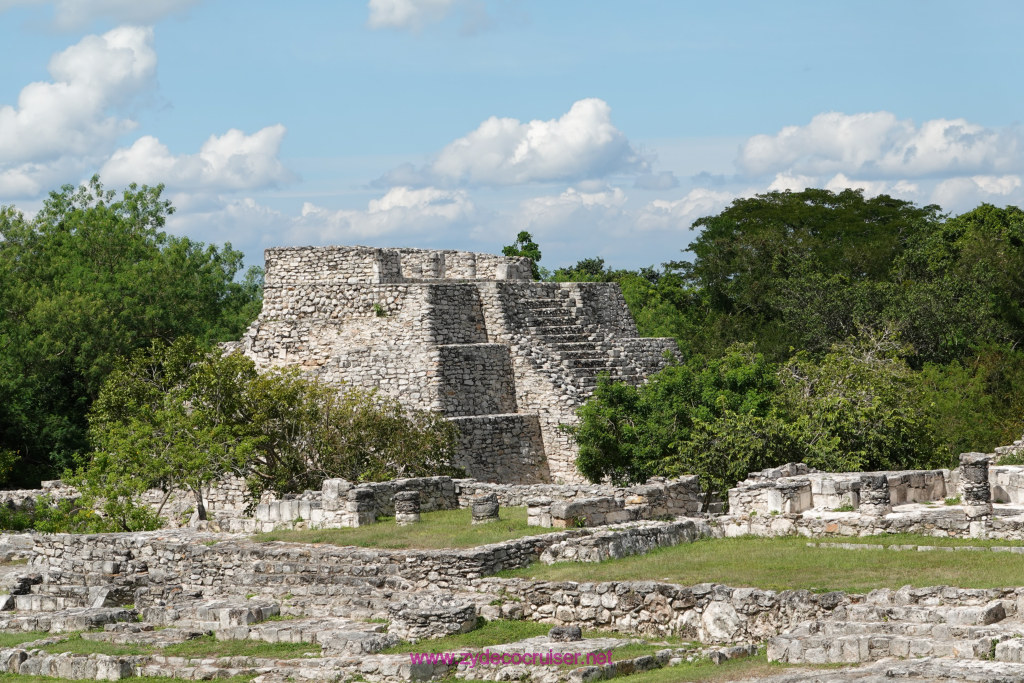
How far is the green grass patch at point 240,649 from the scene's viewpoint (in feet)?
54.9

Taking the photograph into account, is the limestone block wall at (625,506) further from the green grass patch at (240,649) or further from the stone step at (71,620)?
the stone step at (71,620)

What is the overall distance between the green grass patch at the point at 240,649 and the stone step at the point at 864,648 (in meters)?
5.91

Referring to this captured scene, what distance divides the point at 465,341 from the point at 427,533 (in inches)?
419

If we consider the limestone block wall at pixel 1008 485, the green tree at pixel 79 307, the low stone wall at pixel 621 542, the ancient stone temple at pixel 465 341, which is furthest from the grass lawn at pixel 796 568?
the green tree at pixel 79 307

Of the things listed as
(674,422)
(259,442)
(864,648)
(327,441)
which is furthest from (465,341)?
(864,648)

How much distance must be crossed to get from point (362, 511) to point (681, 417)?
8094 mm

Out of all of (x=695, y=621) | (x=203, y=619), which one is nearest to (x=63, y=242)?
(x=203, y=619)

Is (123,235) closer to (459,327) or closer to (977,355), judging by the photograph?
(459,327)

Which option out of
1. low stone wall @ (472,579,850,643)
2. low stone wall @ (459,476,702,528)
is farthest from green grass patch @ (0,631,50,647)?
low stone wall @ (459,476,702,528)

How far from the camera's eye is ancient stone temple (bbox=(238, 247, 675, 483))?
29.5 meters

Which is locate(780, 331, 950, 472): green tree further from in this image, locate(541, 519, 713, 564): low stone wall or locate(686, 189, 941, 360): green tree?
locate(686, 189, 941, 360): green tree

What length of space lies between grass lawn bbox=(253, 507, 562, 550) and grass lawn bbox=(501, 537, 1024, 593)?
4.75 feet

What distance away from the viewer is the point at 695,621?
15906mm

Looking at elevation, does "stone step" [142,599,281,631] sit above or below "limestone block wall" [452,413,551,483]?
below
